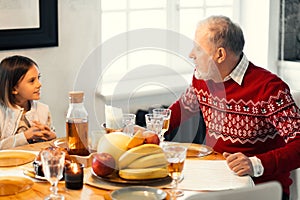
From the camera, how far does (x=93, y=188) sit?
89.4 inches

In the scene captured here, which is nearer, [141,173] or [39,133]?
[141,173]

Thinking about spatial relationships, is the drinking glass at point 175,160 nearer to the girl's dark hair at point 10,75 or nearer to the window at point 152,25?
the girl's dark hair at point 10,75

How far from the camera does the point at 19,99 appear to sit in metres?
3.19

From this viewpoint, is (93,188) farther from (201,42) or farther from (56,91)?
(56,91)

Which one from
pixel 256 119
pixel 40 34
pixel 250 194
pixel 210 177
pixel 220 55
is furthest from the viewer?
pixel 40 34

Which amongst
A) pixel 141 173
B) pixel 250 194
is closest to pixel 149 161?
pixel 141 173

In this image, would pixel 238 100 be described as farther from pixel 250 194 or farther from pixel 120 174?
pixel 250 194

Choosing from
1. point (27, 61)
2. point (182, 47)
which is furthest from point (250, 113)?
point (182, 47)

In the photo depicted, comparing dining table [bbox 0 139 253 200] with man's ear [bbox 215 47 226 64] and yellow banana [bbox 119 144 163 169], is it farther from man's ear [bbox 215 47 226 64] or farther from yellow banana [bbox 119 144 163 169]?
man's ear [bbox 215 47 226 64]

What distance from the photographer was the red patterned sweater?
269 cm

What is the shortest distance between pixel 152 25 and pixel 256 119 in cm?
171

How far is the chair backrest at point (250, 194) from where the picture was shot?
68.1 inches

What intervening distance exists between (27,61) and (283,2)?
2.04 m

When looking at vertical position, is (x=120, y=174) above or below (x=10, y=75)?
below
